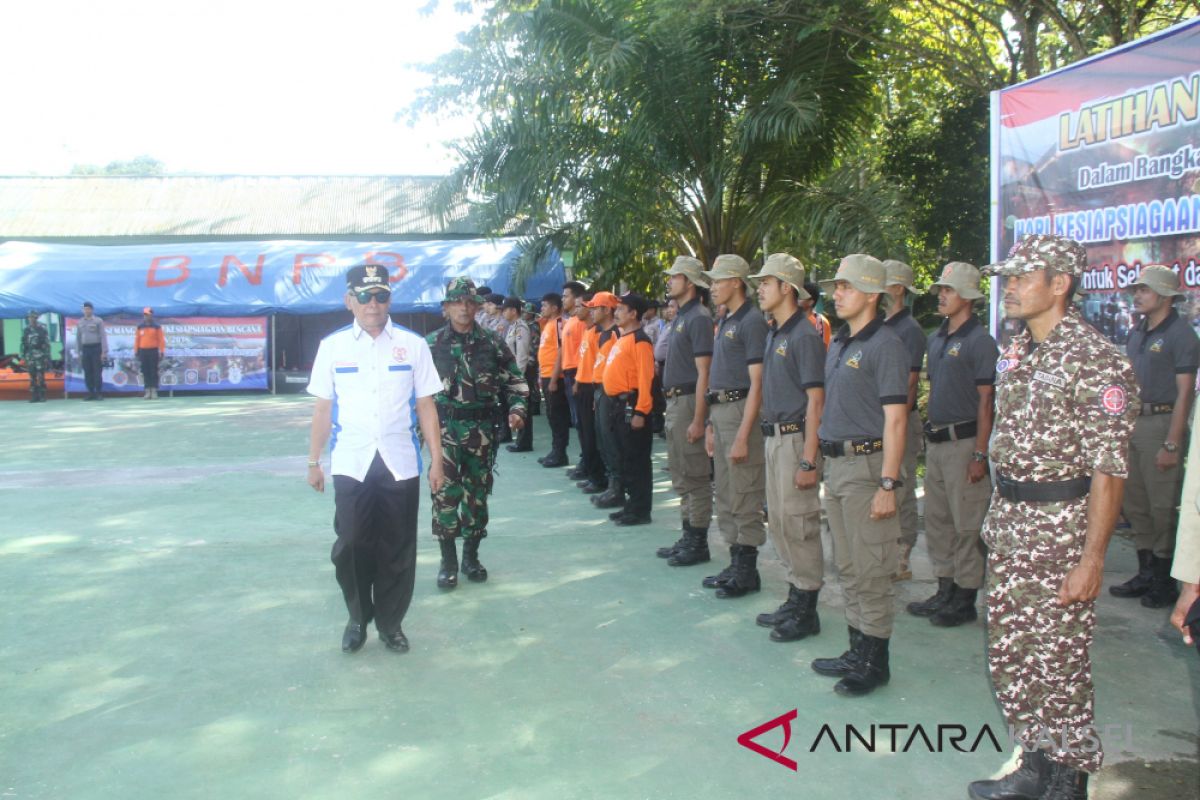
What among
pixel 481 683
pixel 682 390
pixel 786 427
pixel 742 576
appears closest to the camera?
pixel 481 683

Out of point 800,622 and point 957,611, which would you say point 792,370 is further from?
point 957,611

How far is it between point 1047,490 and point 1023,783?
1.03 metres

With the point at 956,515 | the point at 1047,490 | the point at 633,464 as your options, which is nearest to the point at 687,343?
the point at 633,464

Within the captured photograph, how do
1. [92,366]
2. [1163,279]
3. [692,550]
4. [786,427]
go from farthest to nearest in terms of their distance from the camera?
[92,366]
[692,550]
[1163,279]
[786,427]

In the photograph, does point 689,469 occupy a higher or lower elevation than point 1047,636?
higher

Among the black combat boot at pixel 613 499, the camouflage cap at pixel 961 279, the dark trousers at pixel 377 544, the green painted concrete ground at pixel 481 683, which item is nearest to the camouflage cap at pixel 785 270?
the camouflage cap at pixel 961 279

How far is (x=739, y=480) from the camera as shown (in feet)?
19.6

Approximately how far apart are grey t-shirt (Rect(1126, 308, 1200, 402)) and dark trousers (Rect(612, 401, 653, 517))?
11.1 feet

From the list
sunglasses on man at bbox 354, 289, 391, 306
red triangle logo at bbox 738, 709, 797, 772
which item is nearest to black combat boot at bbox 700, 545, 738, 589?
red triangle logo at bbox 738, 709, 797, 772

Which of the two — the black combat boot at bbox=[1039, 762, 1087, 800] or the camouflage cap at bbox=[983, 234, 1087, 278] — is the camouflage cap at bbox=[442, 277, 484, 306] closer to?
the camouflage cap at bbox=[983, 234, 1087, 278]

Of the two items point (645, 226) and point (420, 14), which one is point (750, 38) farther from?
point (420, 14)

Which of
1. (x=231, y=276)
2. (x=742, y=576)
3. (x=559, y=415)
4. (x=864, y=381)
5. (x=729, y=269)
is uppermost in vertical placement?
(x=231, y=276)

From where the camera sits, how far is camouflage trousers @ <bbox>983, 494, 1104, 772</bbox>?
3.27 m

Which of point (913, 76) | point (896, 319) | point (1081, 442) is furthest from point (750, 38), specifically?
point (1081, 442)
